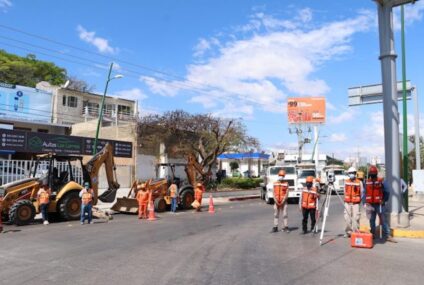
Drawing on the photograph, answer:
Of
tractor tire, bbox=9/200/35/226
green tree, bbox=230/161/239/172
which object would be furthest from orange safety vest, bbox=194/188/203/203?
green tree, bbox=230/161/239/172

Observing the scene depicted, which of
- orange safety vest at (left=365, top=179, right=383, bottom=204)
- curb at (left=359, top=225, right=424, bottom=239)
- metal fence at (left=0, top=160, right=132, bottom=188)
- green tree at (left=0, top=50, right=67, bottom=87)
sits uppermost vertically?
green tree at (left=0, top=50, right=67, bottom=87)

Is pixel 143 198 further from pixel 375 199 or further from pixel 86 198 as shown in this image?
pixel 375 199

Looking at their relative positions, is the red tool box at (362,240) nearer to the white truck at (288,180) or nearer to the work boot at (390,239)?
the work boot at (390,239)

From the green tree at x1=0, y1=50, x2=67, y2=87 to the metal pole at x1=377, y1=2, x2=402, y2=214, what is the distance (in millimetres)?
53957

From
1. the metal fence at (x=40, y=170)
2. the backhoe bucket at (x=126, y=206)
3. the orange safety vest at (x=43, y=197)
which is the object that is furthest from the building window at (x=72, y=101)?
the orange safety vest at (x=43, y=197)

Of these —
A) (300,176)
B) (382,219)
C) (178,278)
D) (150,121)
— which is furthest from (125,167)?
(178,278)

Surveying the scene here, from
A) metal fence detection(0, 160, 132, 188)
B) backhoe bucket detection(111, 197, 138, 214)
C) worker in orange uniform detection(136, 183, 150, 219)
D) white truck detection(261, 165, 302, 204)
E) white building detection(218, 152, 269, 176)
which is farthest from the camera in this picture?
white building detection(218, 152, 269, 176)

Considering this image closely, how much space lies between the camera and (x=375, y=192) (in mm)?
12227

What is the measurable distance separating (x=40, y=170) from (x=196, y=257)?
447 inches

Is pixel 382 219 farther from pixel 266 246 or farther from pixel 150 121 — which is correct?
pixel 150 121

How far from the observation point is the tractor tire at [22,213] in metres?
15.9

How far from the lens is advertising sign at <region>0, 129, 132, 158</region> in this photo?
32906 mm

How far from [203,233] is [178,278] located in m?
6.06

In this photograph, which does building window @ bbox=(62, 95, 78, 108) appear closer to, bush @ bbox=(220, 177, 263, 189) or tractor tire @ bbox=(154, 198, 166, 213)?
bush @ bbox=(220, 177, 263, 189)
